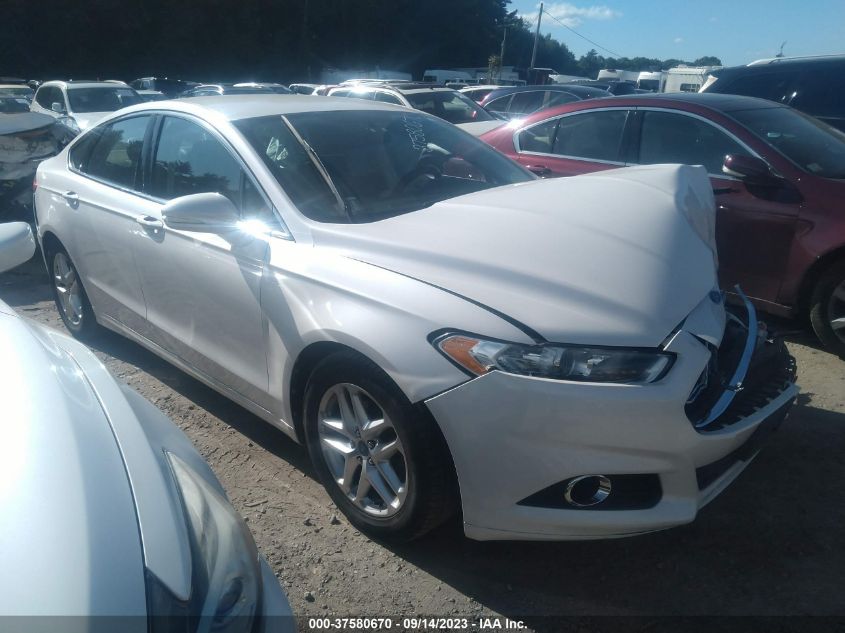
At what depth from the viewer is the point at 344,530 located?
2.75m

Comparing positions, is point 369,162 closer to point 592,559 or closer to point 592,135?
point 592,559

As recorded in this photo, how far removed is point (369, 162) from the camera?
3.24m

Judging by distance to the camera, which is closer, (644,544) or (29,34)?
(644,544)

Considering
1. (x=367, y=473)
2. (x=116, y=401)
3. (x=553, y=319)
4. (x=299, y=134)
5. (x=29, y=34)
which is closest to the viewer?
(x=116, y=401)

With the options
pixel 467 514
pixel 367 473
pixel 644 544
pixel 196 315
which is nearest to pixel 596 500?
pixel 467 514

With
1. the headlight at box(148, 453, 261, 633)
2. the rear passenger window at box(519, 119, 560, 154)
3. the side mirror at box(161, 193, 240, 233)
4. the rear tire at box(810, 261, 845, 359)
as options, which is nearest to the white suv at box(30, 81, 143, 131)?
the rear passenger window at box(519, 119, 560, 154)

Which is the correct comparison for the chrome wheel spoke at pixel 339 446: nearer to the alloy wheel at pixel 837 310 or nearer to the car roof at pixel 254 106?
the car roof at pixel 254 106

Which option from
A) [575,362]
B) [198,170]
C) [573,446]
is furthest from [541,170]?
[573,446]

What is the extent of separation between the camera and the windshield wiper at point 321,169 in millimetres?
2910

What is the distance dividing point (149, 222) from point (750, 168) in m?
3.49

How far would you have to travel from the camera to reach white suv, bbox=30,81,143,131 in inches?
533

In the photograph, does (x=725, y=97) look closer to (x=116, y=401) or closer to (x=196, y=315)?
(x=196, y=315)

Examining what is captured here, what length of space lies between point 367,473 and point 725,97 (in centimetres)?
404

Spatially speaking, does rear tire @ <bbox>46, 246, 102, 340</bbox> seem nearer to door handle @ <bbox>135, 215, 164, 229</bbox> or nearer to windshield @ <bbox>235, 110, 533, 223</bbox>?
door handle @ <bbox>135, 215, 164, 229</bbox>
